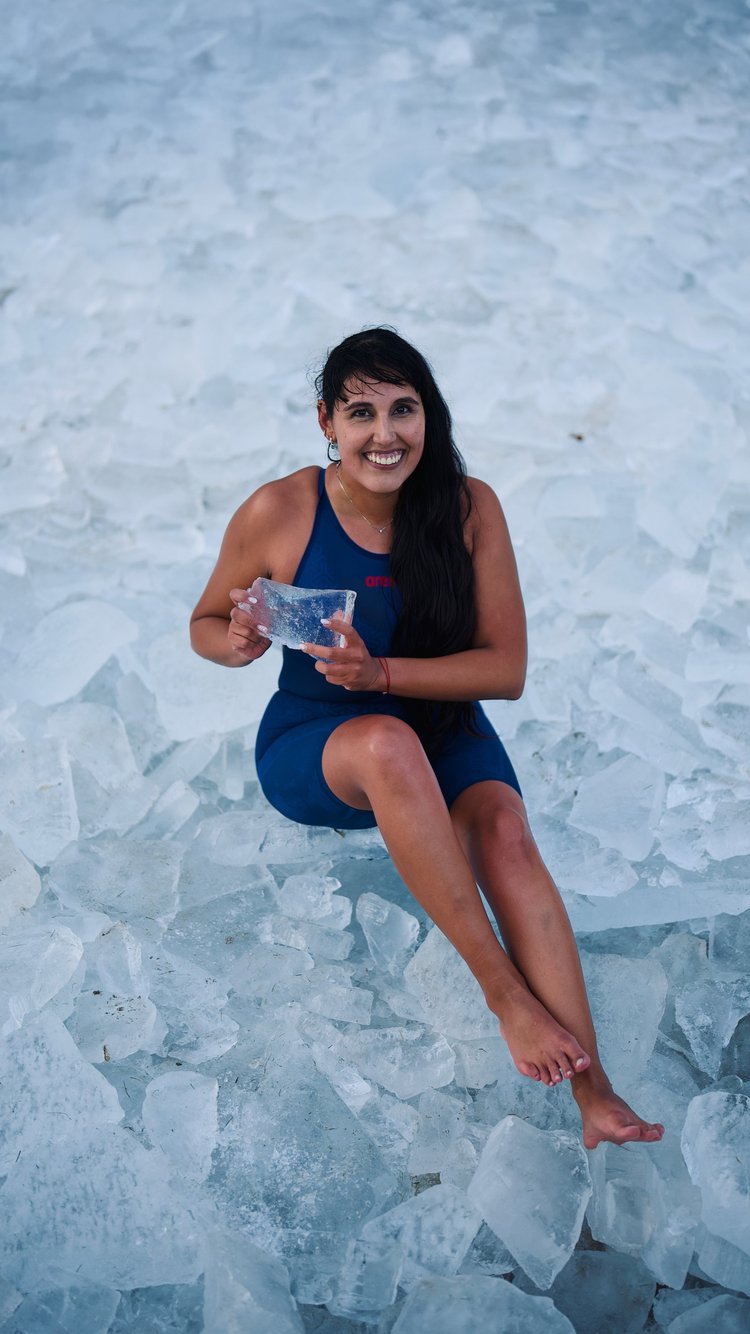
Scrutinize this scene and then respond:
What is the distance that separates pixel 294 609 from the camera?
180 cm

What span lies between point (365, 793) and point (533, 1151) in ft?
1.81

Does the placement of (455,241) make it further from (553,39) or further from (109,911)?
(109,911)

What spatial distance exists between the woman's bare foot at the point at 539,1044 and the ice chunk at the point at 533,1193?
9cm

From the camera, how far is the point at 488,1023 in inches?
69.2

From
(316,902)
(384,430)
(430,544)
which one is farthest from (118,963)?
(384,430)

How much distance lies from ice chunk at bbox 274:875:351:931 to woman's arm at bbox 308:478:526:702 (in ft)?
1.24

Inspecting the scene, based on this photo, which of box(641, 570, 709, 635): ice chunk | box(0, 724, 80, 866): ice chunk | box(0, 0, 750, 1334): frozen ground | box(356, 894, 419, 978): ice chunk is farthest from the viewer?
box(641, 570, 709, 635): ice chunk

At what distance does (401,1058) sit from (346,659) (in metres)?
0.60

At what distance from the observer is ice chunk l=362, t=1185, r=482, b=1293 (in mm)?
1508

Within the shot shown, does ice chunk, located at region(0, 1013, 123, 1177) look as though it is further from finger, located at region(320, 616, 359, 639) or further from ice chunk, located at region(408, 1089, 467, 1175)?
finger, located at region(320, 616, 359, 639)

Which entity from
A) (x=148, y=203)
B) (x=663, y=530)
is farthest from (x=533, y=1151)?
(x=148, y=203)

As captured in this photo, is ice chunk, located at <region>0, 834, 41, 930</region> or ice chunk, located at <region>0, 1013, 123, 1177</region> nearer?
ice chunk, located at <region>0, 1013, 123, 1177</region>

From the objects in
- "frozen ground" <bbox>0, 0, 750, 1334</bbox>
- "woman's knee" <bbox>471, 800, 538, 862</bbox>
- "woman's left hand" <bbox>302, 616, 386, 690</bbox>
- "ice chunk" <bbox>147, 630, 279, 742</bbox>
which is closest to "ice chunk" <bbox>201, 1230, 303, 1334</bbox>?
"frozen ground" <bbox>0, 0, 750, 1334</bbox>

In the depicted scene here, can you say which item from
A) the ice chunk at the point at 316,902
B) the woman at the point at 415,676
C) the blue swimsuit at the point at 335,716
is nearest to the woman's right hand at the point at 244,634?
the woman at the point at 415,676
